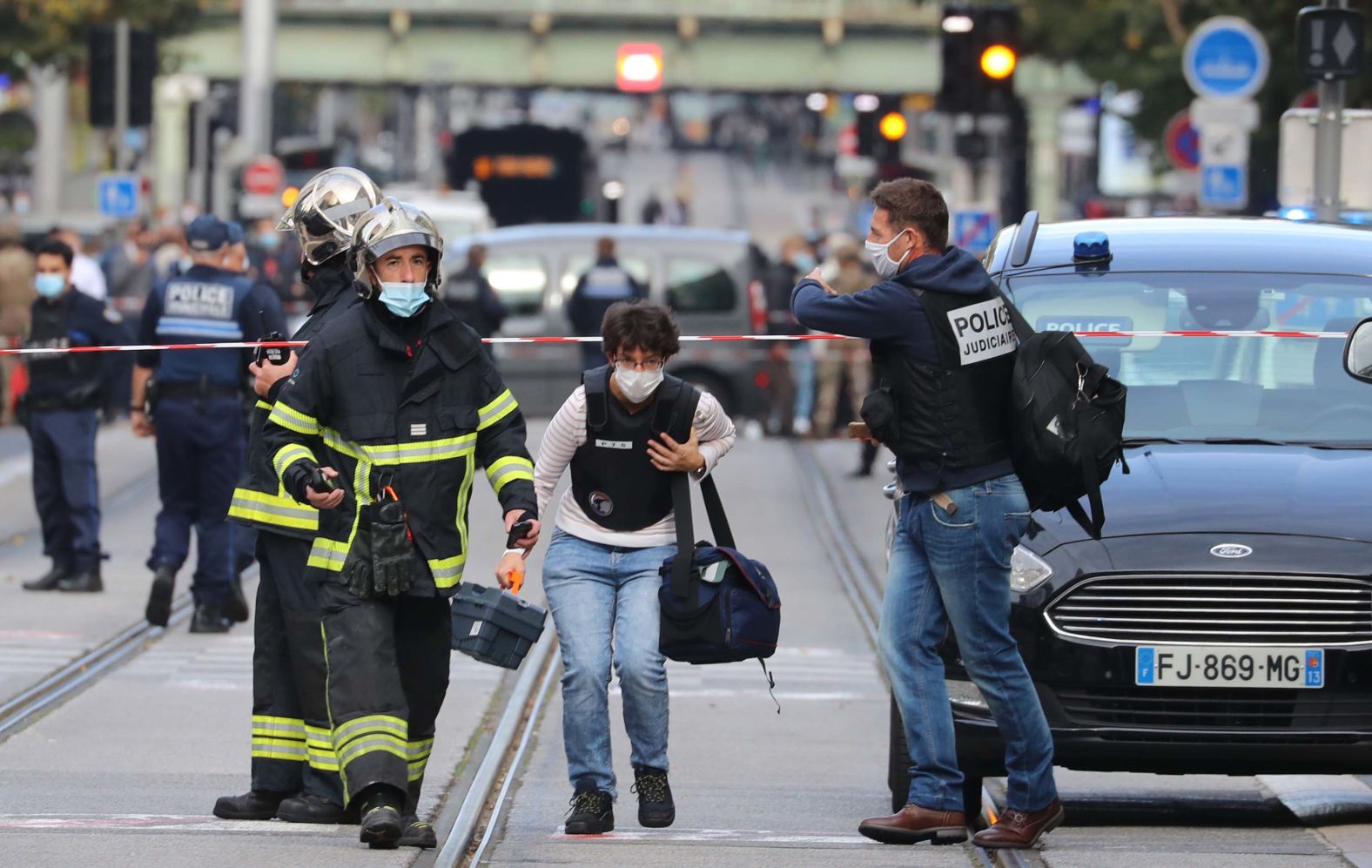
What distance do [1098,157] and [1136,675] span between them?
51.6 meters

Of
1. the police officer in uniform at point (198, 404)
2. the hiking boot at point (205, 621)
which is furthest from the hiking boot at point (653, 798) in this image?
the hiking boot at point (205, 621)

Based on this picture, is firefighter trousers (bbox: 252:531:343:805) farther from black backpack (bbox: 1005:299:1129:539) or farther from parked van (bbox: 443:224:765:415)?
parked van (bbox: 443:224:765:415)

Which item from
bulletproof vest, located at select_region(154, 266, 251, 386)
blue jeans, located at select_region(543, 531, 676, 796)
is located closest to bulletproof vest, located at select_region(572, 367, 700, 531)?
blue jeans, located at select_region(543, 531, 676, 796)

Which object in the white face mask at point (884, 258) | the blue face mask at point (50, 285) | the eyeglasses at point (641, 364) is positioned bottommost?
the eyeglasses at point (641, 364)

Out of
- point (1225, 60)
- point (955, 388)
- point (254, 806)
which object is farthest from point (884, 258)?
point (1225, 60)

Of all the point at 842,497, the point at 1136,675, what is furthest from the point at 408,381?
the point at 842,497

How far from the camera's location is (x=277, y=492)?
24.0ft

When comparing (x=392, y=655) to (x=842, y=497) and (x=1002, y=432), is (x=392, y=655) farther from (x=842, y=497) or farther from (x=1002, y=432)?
(x=842, y=497)

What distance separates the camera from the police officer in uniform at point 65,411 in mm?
13617

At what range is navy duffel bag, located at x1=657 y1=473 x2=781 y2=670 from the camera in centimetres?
751

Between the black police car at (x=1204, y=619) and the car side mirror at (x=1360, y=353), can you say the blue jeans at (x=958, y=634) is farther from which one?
the car side mirror at (x=1360, y=353)

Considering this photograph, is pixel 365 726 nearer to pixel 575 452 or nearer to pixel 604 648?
pixel 604 648

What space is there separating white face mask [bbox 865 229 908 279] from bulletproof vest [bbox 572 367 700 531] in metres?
0.66

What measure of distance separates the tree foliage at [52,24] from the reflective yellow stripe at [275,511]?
872 inches
